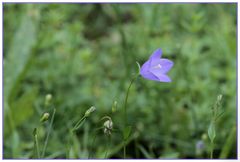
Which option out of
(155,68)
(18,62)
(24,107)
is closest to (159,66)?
(155,68)

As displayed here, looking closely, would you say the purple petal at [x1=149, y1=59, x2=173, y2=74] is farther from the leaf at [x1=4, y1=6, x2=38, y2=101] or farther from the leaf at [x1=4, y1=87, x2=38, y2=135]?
the leaf at [x1=4, y1=6, x2=38, y2=101]

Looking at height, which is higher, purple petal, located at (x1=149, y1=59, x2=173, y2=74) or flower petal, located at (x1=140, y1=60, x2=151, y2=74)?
flower petal, located at (x1=140, y1=60, x2=151, y2=74)

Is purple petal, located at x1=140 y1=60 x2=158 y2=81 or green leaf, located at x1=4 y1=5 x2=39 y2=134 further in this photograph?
green leaf, located at x1=4 y1=5 x2=39 y2=134

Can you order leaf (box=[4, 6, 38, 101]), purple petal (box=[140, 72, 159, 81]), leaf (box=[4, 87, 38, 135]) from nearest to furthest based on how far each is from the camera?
1. purple petal (box=[140, 72, 159, 81])
2. leaf (box=[4, 87, 38, 135])
3. leaf (box=[4, 6, 38, 101])

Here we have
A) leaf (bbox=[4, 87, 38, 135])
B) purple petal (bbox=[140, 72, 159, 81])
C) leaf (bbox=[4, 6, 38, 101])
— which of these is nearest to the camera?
purple petal (bbox=[140, 72, 159, 81])

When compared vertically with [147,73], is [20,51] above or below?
below

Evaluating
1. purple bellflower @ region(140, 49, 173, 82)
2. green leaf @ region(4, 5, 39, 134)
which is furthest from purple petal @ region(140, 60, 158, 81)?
green leaf @ region(4, 5, 39, 134)

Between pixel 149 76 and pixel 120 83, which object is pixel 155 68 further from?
pixel 120 83
